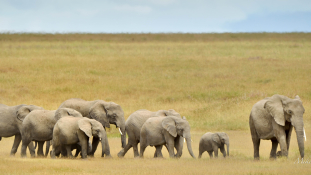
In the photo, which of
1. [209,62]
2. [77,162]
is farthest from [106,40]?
[77,162]

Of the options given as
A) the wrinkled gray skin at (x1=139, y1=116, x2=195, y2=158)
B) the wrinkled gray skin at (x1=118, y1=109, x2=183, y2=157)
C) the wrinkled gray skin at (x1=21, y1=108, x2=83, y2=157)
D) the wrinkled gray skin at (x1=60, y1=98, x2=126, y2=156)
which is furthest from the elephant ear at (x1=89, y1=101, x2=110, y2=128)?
the wrinkled gray skin at (x1=139, y1=116, x2=195, y2=158)

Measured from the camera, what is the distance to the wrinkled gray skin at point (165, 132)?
656 inches

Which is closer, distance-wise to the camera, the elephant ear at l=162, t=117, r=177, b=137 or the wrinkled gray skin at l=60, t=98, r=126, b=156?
the elephant ear at l=162, t=117, r=177, b=137

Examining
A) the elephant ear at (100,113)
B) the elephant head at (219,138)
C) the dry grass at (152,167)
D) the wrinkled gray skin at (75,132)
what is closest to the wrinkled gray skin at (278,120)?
the dry grass at (152,167)

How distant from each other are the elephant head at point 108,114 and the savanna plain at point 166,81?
145cm

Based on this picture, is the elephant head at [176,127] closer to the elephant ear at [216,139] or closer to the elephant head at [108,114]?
the elephant ear at [216,139]

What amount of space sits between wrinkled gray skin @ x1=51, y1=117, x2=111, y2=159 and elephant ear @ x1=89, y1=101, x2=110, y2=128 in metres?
2.90

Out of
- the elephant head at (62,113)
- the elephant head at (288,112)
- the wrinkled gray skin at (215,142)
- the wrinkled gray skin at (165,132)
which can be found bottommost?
Answer: the wrinkled gray skin at (215,142)

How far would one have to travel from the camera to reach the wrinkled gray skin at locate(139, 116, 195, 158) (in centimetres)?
1667

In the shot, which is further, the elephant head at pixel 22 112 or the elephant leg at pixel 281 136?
the elephant head at pixel 22 112

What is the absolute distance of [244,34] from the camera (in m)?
81.9

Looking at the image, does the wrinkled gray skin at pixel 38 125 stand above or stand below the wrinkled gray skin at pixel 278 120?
below

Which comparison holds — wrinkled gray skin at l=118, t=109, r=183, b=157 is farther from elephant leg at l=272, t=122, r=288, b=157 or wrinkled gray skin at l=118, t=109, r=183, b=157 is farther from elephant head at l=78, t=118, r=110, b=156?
elephant leg at l=272, t=122, r=288, b=157

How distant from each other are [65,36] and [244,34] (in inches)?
1202
